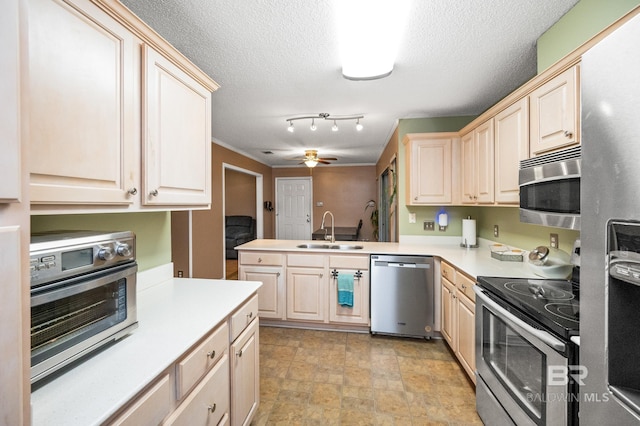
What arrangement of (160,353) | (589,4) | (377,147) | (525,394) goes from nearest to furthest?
1. (160,353)
2. (525,394)
3. (589,4)
4. (377,147)

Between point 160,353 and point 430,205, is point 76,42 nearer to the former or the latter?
point 160,353

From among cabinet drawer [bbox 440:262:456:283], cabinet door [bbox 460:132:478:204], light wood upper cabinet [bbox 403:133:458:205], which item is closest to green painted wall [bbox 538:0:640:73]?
cabinet door [bbox 460:132:478:204]

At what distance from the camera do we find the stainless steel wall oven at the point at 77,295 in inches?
30.1

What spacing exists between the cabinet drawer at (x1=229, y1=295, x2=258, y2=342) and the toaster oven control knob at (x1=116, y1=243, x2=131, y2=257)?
57 cm

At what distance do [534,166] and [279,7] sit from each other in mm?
1696

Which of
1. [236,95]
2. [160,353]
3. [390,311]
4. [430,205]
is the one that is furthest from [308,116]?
[160,353]

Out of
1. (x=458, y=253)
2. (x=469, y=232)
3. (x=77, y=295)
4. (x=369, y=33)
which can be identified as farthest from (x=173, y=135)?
(x=469, y=232)

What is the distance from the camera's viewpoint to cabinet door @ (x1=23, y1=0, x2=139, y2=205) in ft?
2.67

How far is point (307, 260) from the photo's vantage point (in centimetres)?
301

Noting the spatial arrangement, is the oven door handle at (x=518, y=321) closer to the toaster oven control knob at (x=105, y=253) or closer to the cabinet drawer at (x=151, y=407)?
the cabinet drawer at (x=151, y=407)

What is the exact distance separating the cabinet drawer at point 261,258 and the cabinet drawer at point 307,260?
4.9 inches

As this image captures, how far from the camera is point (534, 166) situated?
161 cm

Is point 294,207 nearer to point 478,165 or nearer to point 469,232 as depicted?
point 469,232

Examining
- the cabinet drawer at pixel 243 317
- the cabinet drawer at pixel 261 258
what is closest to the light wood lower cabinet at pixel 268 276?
the cabinet drawer at pixel 261 258
